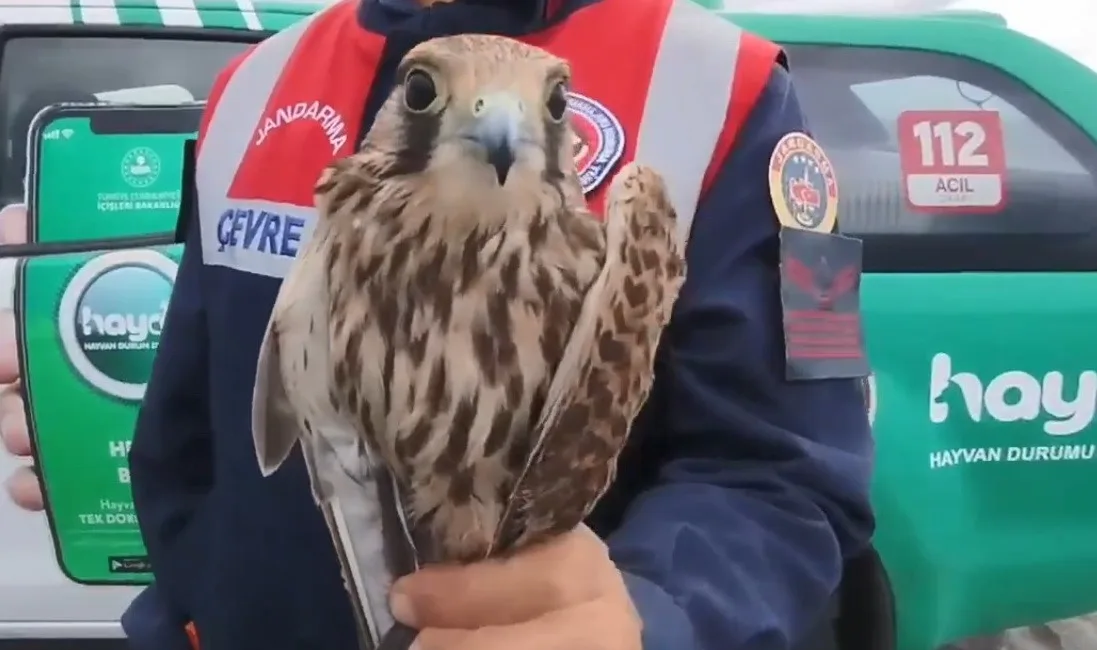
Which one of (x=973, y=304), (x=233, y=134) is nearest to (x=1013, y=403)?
(x=973, y=304)

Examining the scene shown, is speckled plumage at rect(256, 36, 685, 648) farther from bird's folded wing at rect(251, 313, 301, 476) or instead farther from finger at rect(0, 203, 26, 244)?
finger at rect(0, 203, 26, 244)

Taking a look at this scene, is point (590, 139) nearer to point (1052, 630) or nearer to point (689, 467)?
point (689, 467)

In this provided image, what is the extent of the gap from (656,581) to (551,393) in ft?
0.46

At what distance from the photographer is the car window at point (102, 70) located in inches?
67.0

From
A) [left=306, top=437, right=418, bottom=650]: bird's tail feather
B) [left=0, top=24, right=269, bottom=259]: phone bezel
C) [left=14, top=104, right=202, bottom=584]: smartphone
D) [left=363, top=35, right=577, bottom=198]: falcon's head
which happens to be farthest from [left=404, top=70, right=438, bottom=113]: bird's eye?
[left=0, top=24, right=269, bottom=259]: phone bezel

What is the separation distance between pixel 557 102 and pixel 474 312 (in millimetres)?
76

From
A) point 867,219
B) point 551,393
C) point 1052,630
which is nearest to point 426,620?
point 551,393

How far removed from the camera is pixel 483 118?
37 cm

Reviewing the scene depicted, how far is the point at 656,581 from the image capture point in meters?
0.49

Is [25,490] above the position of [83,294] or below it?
below

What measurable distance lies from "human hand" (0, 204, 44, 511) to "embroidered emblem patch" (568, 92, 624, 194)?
1285 mm

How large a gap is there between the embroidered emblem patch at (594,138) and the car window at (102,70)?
127 cm

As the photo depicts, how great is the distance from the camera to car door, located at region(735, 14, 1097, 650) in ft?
4.88

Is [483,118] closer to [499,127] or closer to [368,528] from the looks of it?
[499,127]
